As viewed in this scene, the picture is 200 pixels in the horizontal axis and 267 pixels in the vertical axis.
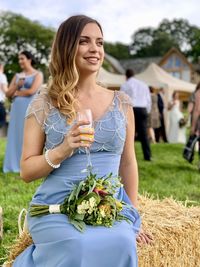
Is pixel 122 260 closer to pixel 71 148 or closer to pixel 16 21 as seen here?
pixel 71 148

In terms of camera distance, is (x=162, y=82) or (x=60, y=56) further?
(x=162, y=82)

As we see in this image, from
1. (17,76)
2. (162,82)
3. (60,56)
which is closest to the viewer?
(60,56)

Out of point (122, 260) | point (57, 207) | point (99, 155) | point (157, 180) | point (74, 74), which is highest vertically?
point (74, 74)

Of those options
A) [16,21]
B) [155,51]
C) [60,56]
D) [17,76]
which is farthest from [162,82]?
[155,51]

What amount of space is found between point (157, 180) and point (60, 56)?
16.8 ft

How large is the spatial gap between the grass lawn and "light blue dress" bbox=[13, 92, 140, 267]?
35.4 inches

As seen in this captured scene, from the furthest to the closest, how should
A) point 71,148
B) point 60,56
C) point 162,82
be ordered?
point 162,82
point 60,56
point 71,148

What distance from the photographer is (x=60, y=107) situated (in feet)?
9.33

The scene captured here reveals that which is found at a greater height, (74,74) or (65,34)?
(65,34)

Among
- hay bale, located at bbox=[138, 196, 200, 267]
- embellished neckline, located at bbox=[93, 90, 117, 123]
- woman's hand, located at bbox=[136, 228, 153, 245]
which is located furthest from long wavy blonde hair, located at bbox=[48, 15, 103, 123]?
hay bale, located at bbox=[138, 196, 200, 267]

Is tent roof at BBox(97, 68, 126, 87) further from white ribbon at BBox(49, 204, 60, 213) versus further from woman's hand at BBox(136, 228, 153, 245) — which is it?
white ribbon at BBox(49, 204, 60, 213)

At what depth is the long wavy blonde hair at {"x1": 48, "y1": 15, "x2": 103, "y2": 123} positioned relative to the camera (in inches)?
112

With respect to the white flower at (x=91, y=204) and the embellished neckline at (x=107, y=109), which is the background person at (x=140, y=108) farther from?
the white flower at (x=91, y=204)

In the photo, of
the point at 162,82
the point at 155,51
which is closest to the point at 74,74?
the point at 162,82
